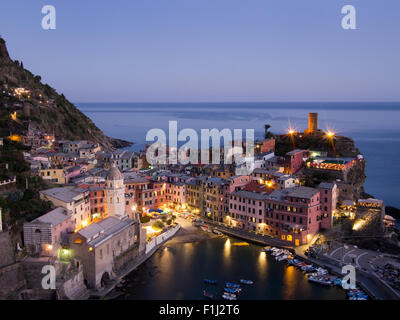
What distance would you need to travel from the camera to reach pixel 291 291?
25891 millimetres

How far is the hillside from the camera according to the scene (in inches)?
2122

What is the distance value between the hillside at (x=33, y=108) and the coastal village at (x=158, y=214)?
1.46 meters

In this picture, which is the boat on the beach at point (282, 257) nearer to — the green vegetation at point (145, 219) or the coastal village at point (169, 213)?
the coastal village at point (169, 213)

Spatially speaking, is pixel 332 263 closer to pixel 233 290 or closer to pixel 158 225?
pixel 233 290

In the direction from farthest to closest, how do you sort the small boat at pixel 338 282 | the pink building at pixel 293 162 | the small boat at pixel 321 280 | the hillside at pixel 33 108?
the hillside at pixel 33 108
the pink building at pixel 293 162
the small boat at pixel 321 280
the small boat at pixel 338 282

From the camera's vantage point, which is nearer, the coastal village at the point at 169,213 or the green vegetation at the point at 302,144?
the coastal village at the point at 169,213

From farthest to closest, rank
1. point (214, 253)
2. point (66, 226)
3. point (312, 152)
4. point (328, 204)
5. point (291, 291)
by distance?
point (312, 152) < point (328, 204) < point (214, 253) < point (66, 226) < point (291, 291)

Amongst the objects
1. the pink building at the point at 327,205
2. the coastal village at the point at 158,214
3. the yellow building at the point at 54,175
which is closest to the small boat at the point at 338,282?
the coastal village at the point at 158,214

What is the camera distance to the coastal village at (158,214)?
25047 mm

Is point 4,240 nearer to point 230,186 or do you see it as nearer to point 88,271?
point 88,271

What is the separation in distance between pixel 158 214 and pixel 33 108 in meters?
33.1

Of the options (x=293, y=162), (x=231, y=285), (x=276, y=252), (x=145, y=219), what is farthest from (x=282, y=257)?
(x=293, y=162)
